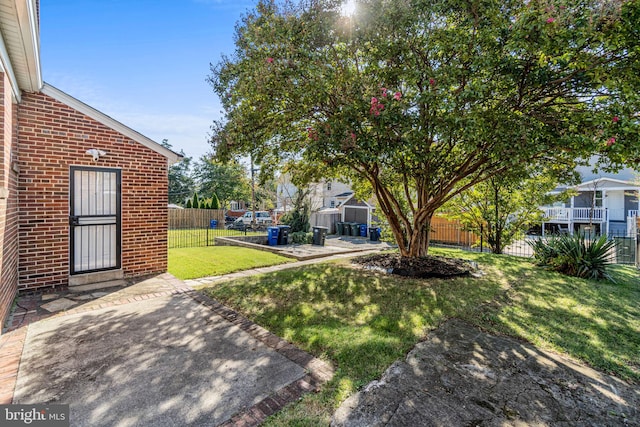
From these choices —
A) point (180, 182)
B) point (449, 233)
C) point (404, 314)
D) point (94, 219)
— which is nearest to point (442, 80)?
point (404, 314)

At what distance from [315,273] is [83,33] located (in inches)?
299

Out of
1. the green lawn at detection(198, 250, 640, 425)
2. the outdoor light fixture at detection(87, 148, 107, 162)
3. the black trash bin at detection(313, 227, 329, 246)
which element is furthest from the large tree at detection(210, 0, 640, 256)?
the black trash bin at detection(313, 227, 329, 246)

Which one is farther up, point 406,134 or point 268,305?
point 406,134

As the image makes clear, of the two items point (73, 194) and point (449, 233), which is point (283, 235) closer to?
point (73, 194)

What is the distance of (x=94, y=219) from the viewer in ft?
19.6

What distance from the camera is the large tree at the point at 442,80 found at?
416 centimetres

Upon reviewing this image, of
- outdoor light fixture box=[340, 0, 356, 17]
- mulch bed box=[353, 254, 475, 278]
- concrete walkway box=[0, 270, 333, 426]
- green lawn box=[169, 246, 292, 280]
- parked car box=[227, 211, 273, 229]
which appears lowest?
concrete walkway box=[0, 270, 333, 426]

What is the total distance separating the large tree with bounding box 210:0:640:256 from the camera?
13.6 ft

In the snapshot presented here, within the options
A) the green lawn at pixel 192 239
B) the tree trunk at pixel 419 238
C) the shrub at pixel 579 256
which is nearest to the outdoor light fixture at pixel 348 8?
the tree trunk at pixel 419 238

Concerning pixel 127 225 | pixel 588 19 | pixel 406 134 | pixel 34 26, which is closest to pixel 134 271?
pixel 127 225

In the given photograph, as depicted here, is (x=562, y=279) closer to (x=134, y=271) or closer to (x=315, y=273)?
(x=315, y=273)

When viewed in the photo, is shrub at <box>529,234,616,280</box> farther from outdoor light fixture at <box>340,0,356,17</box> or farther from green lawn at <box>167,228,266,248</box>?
green lawn at <box>167,228,266,248</box>

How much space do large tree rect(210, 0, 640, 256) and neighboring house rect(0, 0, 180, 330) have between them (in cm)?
207

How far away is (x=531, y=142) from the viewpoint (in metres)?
4.57
